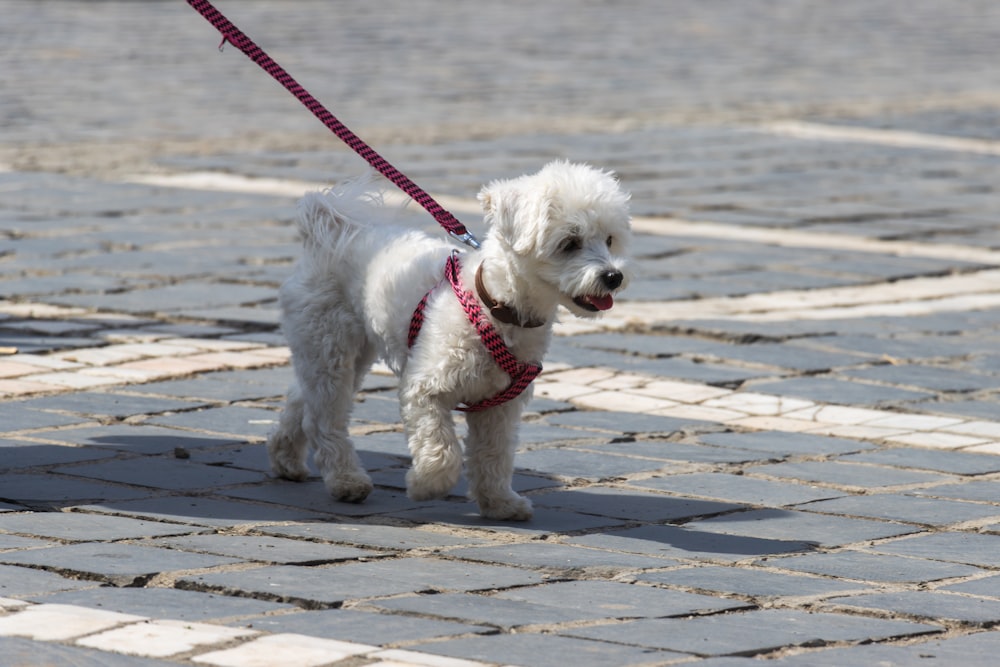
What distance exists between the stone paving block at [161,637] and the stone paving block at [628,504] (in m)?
1.84

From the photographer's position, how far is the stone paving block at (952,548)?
210 inches

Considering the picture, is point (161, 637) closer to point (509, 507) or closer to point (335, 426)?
point (509, 507)

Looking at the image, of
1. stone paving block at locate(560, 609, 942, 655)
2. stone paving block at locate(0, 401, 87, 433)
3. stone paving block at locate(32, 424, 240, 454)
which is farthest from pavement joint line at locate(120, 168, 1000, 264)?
stone paving block at locate(560, 609, 942, 655)

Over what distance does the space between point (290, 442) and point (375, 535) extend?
0.84m

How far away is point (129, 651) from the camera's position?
13.5 feet

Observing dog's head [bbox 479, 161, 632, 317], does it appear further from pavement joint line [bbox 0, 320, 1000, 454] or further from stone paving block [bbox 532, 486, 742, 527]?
pavement joint line [bbox 0, 320, 1000, 454]

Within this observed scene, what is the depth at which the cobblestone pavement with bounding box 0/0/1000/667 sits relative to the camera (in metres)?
4.54

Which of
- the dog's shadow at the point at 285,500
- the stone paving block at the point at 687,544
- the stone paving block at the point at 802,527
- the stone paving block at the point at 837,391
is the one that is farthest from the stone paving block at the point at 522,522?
the stone paving block at the point at 837,391

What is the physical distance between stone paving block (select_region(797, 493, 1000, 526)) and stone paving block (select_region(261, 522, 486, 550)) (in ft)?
4.16

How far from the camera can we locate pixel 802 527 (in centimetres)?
571

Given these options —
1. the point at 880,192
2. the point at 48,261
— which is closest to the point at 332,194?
the point at 48,261

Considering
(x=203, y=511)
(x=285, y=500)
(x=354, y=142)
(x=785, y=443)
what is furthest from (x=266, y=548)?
(x=785, y=443)

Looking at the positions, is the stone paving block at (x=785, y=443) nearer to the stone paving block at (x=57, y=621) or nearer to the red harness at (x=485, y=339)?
the red harness at (x=485, y=339)

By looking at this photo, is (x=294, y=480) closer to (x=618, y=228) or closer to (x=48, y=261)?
(x=618, y=228)
